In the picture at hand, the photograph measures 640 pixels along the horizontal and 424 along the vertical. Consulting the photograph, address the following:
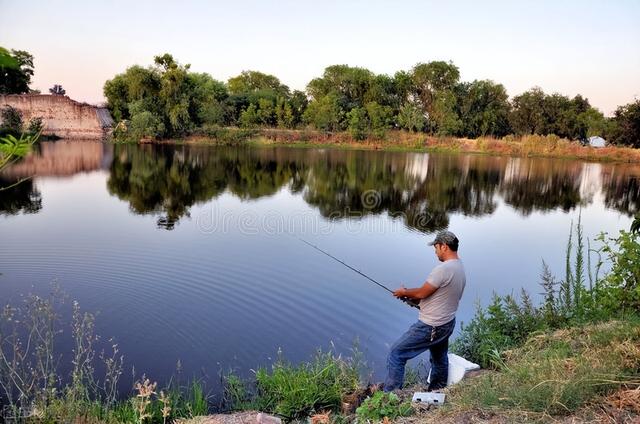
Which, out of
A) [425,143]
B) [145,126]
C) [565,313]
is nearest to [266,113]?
[145,126]

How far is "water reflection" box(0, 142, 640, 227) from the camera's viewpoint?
19.3m

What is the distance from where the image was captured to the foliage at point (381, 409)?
412 cm

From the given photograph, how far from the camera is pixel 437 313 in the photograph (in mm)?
5043

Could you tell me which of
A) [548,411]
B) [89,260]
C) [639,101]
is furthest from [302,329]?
[639,101]

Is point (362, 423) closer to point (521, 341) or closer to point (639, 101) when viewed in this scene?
point (521, 341)

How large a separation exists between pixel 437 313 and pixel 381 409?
50.7 inches

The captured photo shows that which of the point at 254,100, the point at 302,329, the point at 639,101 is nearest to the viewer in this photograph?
the point at 302,329

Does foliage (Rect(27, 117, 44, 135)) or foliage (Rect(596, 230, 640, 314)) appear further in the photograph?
foliage (Rect(596, 230, 640, 314))

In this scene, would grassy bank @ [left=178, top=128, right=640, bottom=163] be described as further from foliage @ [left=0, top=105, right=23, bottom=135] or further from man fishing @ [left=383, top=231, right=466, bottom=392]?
man fishing @ [left=383, top=231, right=466, bottom=392]

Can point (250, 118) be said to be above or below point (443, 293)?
above

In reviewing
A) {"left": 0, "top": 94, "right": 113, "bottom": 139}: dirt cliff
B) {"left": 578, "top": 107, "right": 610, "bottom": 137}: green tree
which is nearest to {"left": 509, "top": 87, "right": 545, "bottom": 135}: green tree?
{"left": 578, "top": 107, "right": 610, "bottom": 137}: green tree

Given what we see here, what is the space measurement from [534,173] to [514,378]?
33757 mm

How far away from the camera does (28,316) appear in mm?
7121

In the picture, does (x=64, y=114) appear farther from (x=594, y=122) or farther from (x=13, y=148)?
(x=594, y=122)
